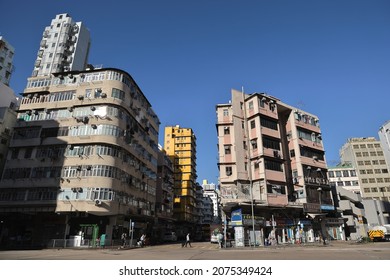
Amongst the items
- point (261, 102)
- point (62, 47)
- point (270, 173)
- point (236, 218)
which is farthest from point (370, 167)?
point (62, 47)

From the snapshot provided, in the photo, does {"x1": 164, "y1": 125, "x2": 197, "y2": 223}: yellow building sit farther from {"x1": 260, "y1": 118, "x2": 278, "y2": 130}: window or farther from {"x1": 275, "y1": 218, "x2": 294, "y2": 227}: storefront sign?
{"x1": 260, "y1": 118, "x2": 278, "y2": 130}: window

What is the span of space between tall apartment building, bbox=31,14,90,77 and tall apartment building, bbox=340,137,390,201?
87.2 metres

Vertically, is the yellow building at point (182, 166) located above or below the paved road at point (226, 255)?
above

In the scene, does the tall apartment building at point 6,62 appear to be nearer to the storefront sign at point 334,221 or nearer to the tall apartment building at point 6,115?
the tall apartment building at point 6,115

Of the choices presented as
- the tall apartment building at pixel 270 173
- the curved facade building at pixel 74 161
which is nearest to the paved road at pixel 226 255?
the curved facade building at pixel 74 161

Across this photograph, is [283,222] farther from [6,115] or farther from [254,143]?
[6,115]

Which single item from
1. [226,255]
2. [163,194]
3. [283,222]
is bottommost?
[226,255]

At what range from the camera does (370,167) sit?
262ft

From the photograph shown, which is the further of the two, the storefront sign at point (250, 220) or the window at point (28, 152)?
the window at point (28, 152)

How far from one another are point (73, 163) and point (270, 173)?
2738cm

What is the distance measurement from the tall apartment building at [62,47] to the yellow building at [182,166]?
35.2m

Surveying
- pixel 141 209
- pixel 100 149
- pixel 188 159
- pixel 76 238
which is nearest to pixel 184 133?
pixel 188 159

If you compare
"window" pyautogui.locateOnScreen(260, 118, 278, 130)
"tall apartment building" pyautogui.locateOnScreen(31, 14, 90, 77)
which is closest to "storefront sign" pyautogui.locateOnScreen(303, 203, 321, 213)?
"window" pyautogui.locateOnScreen(260, 118, 278, 130)

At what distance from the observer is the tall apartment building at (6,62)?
219ft
